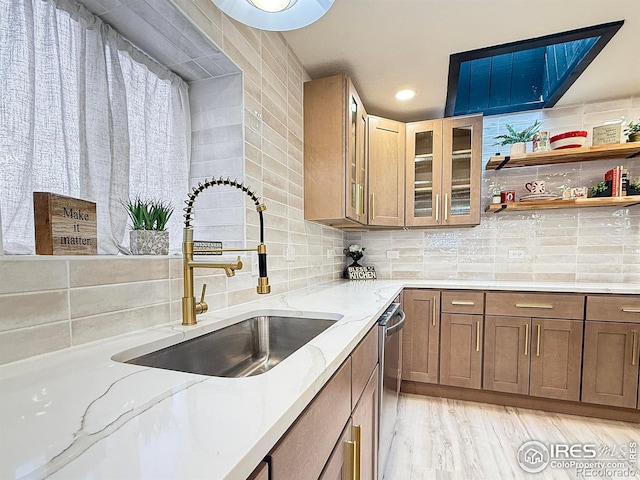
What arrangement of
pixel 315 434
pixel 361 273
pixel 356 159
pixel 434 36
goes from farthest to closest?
pixel 361 273 < pixel 356 159 < pixel 434 36 < pixel 315 434

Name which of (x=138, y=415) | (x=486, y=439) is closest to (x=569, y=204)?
(x=486, y=439)

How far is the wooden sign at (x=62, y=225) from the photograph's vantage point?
751 millimetres

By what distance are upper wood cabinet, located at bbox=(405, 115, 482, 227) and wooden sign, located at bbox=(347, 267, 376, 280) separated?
1.88ft

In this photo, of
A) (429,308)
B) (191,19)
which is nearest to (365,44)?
(191,19)

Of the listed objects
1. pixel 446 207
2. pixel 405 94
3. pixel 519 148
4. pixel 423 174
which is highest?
pixel 405 94

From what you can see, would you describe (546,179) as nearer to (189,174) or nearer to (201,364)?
(189,174)

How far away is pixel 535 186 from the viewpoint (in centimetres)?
249

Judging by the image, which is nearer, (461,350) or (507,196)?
Answer: (461,350)

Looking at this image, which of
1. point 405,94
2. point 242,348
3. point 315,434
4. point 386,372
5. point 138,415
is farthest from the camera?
point 405,94

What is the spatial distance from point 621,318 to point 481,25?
2033 mm

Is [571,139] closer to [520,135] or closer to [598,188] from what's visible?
[520,135]

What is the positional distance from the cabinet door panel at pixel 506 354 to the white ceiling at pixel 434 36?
71.1 inches

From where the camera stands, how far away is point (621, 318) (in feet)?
6.55

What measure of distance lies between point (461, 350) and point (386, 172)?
1515 mm
